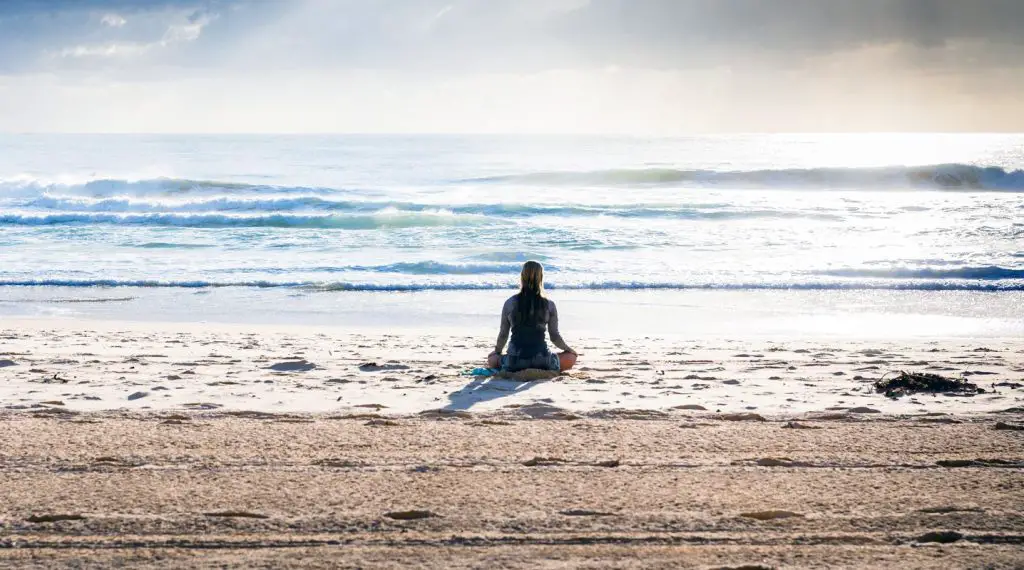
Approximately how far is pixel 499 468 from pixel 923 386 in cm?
341

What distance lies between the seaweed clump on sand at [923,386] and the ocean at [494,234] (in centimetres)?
547

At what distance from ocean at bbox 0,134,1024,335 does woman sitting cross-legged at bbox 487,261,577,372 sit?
4.93 metres

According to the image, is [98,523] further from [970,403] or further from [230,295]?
[230,295]

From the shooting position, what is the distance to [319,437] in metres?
4.78

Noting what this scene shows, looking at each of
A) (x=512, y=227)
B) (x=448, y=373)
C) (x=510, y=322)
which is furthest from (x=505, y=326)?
(x=512, y=227)

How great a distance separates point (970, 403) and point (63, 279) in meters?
12.7

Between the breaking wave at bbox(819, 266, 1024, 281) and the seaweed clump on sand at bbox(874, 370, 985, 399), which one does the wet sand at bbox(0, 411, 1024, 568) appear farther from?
the breaking wave at bbox(819, 266, 1024, 281)

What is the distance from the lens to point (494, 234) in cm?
2159

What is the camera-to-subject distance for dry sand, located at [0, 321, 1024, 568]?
328 cm

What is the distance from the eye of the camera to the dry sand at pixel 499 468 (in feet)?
10.8

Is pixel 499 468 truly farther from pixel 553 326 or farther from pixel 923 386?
pixel 923 386

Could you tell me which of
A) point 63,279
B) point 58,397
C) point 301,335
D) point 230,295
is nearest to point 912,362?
point 301,335

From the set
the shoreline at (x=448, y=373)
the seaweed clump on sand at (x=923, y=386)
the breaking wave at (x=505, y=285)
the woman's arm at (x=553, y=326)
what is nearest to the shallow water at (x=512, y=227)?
the breaking wave at (x=505, y=285)

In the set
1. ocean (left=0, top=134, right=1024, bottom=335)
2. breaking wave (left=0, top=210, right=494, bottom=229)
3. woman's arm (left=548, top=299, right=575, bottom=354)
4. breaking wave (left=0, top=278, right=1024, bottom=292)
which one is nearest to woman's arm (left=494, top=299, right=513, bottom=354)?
woman's arm (left=548, top=299, right=575, bottom=354)
